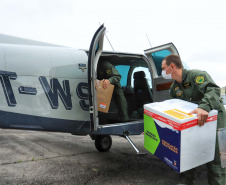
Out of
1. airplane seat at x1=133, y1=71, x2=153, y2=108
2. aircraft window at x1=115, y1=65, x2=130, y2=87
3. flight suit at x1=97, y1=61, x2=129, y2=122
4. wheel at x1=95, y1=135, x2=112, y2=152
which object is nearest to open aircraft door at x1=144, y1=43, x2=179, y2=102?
flight suit at x1=97, y1=61, x2=129, y2=122

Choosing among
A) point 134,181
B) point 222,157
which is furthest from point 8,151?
point 222,157

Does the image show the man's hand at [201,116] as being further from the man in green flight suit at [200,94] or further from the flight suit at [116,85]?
the flight suit at [116,85]

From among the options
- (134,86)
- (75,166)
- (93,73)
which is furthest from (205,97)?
(134,86)

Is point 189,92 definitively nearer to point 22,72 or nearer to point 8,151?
point 22,72

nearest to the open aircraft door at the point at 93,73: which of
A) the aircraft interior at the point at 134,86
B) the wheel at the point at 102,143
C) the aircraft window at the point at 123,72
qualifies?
the aircraft interior at the point at 134,86

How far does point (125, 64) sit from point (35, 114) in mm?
2787

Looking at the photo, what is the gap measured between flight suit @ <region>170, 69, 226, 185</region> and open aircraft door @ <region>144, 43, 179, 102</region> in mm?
1260

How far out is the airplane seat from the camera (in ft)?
16.4

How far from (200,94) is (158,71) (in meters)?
1.67

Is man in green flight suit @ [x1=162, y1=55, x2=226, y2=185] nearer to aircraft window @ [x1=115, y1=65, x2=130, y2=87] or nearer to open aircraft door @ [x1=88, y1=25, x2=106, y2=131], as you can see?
open aircraft door @ [x1=88, y1=25, x2=106, y2=131]

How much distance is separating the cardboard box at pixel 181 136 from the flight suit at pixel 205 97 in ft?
0.43

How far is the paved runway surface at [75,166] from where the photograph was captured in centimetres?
324

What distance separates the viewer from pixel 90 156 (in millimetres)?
4484

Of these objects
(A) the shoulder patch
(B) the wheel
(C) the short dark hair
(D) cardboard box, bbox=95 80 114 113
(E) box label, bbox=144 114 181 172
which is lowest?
(B) the wheel
